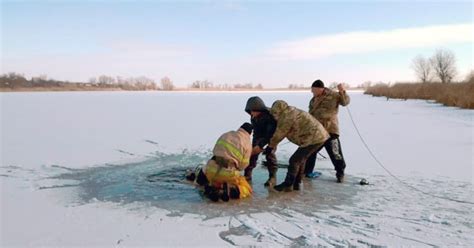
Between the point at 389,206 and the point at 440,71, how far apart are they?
186 feet

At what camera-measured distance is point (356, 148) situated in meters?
8.45

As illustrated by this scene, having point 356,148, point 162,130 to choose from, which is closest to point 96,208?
point 356,148

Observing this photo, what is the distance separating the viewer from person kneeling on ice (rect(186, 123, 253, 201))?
4.48m

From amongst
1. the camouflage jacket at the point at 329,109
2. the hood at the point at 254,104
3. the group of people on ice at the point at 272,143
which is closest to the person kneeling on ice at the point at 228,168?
the group of people on ice at the point at 272,143

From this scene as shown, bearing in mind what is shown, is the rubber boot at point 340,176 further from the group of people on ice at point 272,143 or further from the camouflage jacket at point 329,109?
the camouflage jacket at point 329,109

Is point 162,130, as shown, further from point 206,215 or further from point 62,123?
point 206,215

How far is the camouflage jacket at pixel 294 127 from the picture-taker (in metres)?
4.81

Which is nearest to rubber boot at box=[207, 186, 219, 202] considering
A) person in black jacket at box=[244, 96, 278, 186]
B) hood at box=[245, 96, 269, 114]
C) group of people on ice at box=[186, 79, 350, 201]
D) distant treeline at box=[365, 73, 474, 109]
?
group of people on ice at box=[186, 79, 350, 201]

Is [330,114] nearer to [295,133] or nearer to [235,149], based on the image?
[295,133]

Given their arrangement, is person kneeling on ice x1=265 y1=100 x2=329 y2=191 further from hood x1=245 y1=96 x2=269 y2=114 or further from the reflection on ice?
the reflection on ice

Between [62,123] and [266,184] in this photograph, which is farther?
[62,123]

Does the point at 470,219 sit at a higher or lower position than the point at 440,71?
lower

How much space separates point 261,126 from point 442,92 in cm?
2537

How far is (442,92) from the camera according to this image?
26656mm
